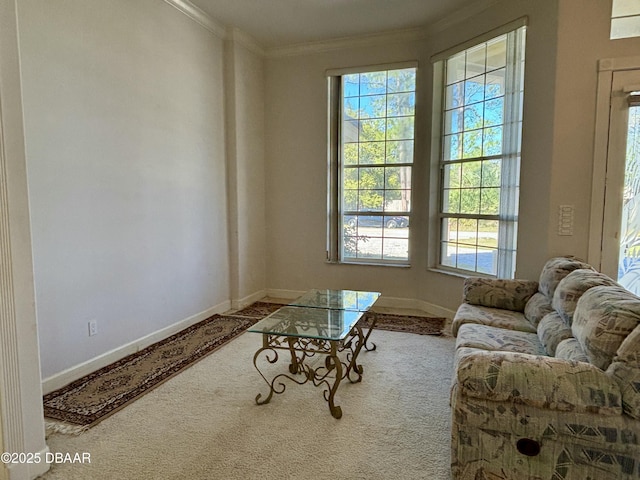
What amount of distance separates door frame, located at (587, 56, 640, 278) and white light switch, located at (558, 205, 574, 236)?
13 centimetres

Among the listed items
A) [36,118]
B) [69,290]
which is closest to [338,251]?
[69,290]

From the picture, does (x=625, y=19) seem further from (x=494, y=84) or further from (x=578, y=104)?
(x=494, y=84)

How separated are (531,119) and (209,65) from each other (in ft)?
10.5

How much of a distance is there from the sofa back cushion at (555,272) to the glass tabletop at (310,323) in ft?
4.34

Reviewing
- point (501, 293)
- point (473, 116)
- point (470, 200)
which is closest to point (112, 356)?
point (501, 293)

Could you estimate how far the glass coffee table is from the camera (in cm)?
239

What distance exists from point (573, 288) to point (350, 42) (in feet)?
12.1

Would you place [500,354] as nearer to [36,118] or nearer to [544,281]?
[544,281]

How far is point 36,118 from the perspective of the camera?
98.5 inches

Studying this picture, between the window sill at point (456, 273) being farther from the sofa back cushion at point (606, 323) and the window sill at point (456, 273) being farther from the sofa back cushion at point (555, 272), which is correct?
the sofa back cushion at point (606, 323)

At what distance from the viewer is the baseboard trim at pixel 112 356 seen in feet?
8.83

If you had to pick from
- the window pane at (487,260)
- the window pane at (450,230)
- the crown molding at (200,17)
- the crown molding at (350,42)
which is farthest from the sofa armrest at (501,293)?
the crown molding at (200,17)

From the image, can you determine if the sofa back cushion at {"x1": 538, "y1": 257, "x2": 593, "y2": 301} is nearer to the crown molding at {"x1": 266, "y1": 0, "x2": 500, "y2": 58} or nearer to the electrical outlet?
the crown molding at {"x1": 266, "y1": 0, "x2": 500, "y2": 58}

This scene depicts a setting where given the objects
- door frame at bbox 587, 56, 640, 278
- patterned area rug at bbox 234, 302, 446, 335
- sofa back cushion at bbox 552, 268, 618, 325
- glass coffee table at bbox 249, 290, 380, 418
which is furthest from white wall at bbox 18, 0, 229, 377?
door frame at bbox 587, 56, 640, 278
